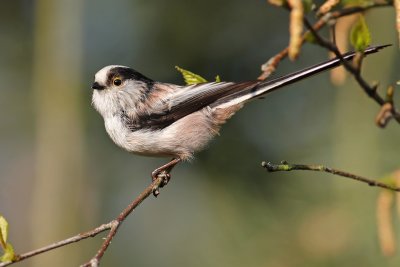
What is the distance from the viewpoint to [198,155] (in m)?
6.58

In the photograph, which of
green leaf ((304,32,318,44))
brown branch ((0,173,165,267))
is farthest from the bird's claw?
green leaf ((304,32,318,44))

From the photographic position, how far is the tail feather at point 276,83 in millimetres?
3063

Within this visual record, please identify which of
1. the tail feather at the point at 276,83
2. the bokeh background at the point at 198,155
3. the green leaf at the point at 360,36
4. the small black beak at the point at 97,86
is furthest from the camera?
the bokeh background at the point at 198,155

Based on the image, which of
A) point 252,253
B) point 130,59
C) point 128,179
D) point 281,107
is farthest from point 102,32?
point 252,253

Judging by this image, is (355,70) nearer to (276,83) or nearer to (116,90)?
(276,83)

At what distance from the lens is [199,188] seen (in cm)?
656

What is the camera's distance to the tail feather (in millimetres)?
3063

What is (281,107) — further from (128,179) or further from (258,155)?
(128,179)

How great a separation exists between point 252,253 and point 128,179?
2562 mm

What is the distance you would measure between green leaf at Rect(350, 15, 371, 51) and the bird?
1.96 metres

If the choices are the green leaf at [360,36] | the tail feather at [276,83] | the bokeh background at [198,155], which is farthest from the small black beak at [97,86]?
the green leaf at [360,36]

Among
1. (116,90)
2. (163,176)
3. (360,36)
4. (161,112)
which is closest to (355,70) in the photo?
(360,36)

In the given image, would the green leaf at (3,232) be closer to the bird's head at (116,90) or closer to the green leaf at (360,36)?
the green leaf at (360,36)

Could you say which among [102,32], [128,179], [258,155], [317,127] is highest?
[102,32]
